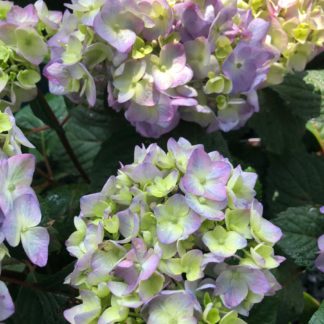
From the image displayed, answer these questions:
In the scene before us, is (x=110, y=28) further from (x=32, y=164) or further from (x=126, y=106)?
(x=32, y=164)

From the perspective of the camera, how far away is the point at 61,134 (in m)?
1.20

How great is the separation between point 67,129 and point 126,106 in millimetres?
434

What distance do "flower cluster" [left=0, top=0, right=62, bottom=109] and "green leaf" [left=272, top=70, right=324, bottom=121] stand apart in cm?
37

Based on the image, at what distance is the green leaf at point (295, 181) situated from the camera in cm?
117

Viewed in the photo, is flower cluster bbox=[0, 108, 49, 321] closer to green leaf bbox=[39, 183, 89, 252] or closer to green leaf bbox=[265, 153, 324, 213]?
green leaf bbox=[39, 183, 89, 252]

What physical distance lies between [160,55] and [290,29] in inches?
8.9

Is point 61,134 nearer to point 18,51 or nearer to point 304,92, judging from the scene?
point 18,51

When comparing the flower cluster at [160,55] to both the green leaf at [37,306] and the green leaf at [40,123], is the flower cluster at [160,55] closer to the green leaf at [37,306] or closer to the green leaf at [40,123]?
the green leaf at [37,306]

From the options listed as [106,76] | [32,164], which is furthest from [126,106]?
Answer: [32,164]

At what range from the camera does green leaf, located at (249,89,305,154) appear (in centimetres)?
117

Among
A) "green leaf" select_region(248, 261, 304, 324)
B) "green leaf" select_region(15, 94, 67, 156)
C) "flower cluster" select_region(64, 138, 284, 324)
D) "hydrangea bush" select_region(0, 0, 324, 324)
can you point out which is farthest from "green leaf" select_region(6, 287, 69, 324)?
"green leaf" select_region(15, 94, 67, 156)

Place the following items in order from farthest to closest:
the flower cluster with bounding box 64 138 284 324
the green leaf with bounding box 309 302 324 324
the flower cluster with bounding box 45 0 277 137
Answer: the flower cluster with bounding box 45 0 277 137 → the green leaf with bounding box 309 302 324 324 → the flower cluster with bounding box 64 138 284 324

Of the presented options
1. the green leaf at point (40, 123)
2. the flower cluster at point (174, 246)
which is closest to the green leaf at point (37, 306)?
the flower cluster at point (174, 246)

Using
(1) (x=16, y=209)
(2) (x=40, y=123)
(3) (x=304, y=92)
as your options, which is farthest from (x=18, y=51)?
(2) (x=40, y=123)
